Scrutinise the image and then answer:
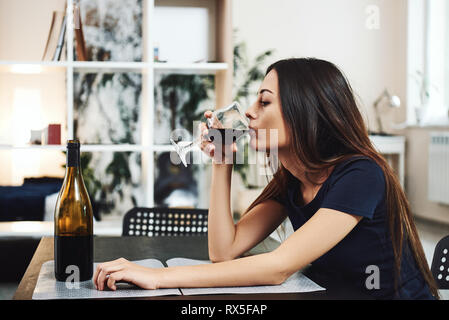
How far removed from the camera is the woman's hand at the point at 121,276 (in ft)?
2.67

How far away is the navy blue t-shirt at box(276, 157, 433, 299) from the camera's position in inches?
37.7

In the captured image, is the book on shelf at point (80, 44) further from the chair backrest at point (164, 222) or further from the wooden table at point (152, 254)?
the wooden table at point (152, 254)

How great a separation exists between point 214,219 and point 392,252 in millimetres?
377

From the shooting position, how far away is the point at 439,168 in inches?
180

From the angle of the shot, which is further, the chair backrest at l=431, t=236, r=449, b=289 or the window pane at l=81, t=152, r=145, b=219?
the window pane at l=81, t=152, r=145, b=219

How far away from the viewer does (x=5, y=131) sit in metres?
3.29

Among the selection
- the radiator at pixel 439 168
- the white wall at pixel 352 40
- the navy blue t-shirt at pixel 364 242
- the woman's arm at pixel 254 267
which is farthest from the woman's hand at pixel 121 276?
the white wall at pixel 352 40

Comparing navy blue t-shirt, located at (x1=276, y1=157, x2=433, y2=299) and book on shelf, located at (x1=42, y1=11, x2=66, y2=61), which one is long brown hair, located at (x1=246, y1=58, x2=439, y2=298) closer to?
navy blue t-shirt, located at (x1=276, y1=157, x2=433, y2=299)

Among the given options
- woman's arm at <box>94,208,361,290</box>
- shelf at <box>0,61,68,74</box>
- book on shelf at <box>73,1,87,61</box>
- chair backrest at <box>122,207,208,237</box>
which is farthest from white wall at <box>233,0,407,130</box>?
woman's arm at <box>94,208,361,290</box>

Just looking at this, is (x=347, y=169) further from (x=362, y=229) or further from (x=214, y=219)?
(x=214, y=219)

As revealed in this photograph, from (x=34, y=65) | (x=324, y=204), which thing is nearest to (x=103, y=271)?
(x=324, y=204)

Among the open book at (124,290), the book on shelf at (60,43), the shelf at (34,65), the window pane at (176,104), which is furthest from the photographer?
the window pane at (176,104)

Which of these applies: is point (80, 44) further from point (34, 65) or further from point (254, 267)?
point (254, 267)
